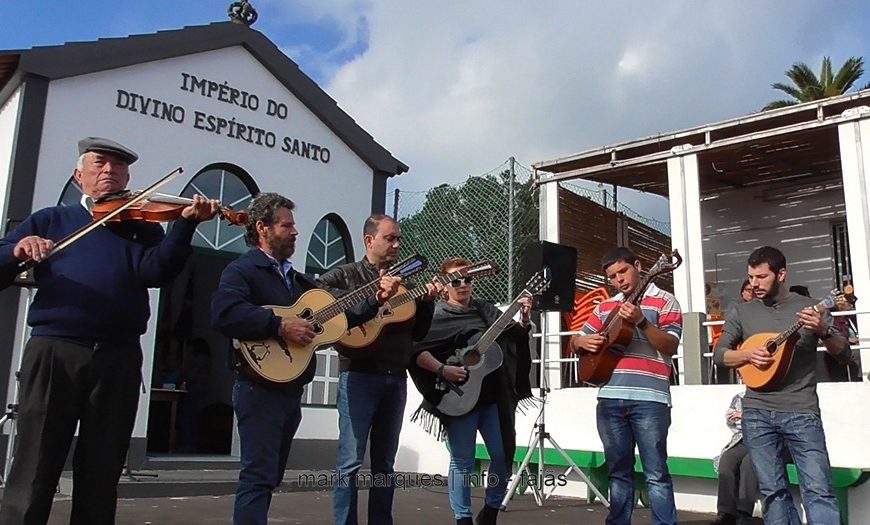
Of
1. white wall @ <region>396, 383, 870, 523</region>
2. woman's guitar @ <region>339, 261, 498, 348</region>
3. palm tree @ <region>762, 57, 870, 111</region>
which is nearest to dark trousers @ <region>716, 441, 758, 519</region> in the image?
white wall @ <region>396, 383, 870, 523</region>

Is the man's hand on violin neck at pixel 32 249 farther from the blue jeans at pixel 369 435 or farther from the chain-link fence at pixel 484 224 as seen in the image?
the chain-link fence at pixel 484 224

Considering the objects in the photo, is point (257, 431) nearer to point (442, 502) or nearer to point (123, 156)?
point (123, 156)

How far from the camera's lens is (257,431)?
10.9ft

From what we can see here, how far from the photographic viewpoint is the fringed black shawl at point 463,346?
187 inches

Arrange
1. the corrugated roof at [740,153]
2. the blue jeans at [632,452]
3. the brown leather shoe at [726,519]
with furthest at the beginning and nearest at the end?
the corrugated roof at [740,153], the brown leather shoe at [726,519], the blue jeans at [632,452]

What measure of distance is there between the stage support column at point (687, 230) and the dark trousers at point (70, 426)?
249 inches

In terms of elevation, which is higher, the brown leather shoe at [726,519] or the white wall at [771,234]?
the white wall at [771,234]

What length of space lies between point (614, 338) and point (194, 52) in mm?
6960

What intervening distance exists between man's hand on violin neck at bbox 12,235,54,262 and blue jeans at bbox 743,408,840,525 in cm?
353

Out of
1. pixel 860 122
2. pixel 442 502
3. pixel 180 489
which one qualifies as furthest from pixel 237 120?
pixel 860 122

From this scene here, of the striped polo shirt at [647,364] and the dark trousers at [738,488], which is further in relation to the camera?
the dark trousers at [738,488]

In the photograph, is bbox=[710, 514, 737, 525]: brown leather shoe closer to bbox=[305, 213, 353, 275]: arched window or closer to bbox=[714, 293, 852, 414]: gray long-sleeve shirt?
bbox=[714, 293, 852, 414]: gray long-sleeve shirt

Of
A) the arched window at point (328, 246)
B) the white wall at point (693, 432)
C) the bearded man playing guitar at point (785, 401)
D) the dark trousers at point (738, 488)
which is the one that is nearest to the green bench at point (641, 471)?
the white wall at point (693, 432)

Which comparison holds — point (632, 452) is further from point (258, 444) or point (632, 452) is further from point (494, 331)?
point (258, 444)
